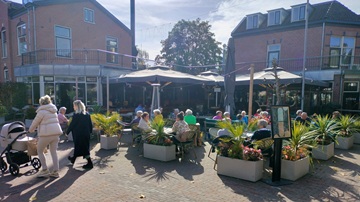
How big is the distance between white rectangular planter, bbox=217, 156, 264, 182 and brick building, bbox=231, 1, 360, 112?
11.1 m

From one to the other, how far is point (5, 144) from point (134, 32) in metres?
19.1

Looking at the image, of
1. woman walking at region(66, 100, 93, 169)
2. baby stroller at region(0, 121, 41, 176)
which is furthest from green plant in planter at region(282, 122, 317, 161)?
baby stroller at region(0, 121, 41, 176)

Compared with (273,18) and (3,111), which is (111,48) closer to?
(3,111)

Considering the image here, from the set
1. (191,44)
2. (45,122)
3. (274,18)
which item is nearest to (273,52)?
(274,18)

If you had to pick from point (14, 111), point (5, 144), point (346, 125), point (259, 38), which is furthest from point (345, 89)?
point (14, 111)

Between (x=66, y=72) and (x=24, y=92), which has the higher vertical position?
(x=66, y=72)

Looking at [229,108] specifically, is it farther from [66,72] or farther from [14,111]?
[14,111]

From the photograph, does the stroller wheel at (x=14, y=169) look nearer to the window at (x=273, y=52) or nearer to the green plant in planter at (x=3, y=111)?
the green plant in planter at (x=3, y=111)

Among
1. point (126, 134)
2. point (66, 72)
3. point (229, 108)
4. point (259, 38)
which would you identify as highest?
point (259, 38)

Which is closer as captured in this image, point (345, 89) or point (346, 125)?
point (346, 125)

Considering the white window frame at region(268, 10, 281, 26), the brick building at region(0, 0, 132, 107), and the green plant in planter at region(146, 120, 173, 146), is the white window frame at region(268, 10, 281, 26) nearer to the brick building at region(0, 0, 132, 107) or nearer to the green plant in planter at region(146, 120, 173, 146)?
the brick building at region(0, 0, 132, 107)

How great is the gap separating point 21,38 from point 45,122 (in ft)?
54.0

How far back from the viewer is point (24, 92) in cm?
1542

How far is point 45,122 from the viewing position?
Answer: 4.75 metres
